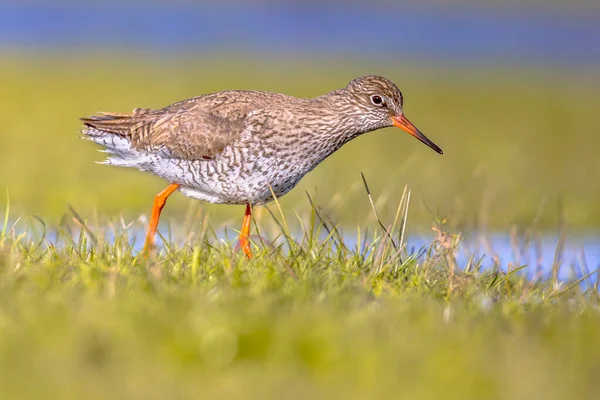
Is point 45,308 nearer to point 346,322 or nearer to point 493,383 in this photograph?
point 346,322

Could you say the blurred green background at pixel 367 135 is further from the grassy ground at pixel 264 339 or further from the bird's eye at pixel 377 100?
the grassy ground at pixel 264 339

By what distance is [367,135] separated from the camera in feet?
52.7

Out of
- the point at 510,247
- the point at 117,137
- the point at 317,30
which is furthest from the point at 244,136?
the point at 317,30

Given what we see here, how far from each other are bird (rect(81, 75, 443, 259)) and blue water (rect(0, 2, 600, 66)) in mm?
24118

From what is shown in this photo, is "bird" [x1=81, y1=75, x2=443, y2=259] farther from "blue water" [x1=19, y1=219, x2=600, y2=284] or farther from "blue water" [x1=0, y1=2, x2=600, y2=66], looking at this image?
"blue water" [x1=0, y1=2, x2=600, y2=66]

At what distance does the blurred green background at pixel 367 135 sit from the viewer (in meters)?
11.1

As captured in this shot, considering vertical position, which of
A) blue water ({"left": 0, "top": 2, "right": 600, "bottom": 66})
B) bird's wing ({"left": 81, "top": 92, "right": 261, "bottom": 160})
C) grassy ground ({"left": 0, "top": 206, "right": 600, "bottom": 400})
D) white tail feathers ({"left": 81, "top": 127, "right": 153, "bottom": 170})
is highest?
blue water ({"left": 0, "top": 2, "right": 600, "bottom": 66})

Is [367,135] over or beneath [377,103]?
beneath

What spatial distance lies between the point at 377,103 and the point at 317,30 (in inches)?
1540

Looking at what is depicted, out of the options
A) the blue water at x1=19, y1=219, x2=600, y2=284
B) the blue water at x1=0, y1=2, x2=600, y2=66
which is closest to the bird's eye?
the blue water at x1=19, y1=219, x2=600, y2=284

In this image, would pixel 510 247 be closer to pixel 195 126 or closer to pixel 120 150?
pixel 195 126

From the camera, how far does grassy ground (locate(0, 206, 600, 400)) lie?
12.4ft

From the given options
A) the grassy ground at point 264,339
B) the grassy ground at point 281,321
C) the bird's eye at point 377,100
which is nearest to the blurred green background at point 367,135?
the bird's eye at point 377,100

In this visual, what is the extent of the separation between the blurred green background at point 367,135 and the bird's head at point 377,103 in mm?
433
